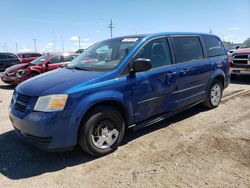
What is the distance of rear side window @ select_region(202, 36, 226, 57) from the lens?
6.11m

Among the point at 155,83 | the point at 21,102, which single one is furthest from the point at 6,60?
the point at 155,83

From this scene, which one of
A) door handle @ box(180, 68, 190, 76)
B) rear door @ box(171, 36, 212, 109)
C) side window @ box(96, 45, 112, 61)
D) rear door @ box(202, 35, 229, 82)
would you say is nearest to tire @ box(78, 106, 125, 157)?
side window @ box(96, 45, 112, 61)

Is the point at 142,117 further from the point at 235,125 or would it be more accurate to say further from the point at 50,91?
the point at 235,125

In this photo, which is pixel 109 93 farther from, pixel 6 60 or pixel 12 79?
pixel 6 60

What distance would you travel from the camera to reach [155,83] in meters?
4.53

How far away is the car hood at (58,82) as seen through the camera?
366 centimetres

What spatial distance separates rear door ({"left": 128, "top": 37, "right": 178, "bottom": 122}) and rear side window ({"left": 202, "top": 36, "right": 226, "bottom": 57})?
1615 mm

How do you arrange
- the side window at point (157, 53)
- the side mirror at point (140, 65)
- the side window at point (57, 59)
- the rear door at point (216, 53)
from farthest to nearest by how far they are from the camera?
the side window at point (57, 59), the rear door at point (216, 53), the side window at point (157, 53), the side mirror at point (140, 65)

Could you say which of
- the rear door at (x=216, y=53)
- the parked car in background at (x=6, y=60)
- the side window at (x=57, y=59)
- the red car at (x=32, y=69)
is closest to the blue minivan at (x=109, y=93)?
the rear door at (x=216, y=53)

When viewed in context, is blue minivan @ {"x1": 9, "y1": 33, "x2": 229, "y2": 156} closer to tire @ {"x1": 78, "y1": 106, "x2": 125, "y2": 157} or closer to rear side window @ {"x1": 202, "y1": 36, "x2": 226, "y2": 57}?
tire @ {"x1": 78, "y1": 106, "x2": 125, "y2": 157}

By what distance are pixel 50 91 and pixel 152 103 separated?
1.79m

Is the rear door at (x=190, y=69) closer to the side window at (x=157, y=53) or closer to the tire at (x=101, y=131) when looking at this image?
the side window at (x=157, y=53)

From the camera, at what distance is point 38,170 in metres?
3.66

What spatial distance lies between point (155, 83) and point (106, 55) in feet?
3.33
